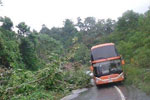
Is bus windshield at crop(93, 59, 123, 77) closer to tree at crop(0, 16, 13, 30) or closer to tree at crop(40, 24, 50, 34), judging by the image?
tree at crop(0, 16, 13, 30)

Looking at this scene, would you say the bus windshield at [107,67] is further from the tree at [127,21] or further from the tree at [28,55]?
the tree at [127,21]

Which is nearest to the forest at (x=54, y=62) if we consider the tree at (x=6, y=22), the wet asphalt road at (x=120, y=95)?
the tree at (x=6, y=22)

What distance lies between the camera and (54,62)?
1136cm

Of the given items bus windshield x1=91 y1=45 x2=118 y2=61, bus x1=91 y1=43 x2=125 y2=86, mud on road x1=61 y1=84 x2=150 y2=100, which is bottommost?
mud on road x1=61 y1=84 x2=150 y2=100

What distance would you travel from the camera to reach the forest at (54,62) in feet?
37.0

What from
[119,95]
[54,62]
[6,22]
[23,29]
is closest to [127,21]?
[23,29]

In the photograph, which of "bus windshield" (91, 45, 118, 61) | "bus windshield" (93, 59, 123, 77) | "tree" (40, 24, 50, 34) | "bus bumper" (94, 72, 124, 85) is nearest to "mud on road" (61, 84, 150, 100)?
"bus bumper" (94, 72, 124, 85)

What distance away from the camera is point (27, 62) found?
1591 inches

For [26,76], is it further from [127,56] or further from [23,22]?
[23,22]

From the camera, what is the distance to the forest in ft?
37.0

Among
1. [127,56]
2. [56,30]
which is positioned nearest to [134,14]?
[127,56]

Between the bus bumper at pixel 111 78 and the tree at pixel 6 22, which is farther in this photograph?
the tree at pixel 6 22

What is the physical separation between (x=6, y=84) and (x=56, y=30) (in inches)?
3396

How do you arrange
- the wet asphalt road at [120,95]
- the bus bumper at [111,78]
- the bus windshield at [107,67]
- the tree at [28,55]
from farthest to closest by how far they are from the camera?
the tree at [28,55]
the bus windshield at [107,67]
the bus bumper at [111,78]
the wet asphalt road at [120,95]
